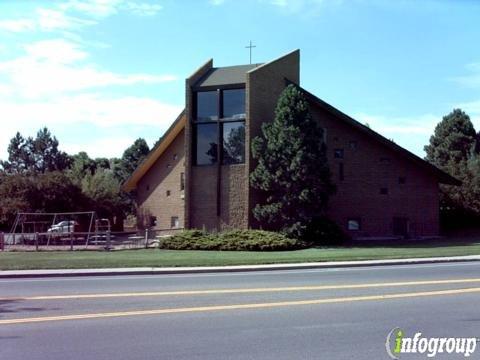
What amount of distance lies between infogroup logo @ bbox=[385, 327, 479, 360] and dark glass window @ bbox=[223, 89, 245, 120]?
26986 millimetres

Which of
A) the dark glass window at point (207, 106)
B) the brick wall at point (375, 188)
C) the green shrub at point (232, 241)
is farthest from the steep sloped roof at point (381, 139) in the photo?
the green shrub at point (232, 241)

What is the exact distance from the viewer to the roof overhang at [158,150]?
38453mm

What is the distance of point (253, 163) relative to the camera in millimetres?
33750

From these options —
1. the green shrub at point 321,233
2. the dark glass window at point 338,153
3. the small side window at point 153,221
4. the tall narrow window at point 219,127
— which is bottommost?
the green shrub at point 321,233

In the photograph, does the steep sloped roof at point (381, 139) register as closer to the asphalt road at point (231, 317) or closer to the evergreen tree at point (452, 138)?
the asphalt road at point (231, 317)

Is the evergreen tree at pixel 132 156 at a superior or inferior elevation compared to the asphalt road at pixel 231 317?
superior

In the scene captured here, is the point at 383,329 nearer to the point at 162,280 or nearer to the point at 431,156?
the point at 162,280

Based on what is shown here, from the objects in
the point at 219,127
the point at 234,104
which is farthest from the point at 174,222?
the point at 234,104

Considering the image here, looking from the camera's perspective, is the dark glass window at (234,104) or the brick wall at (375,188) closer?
the dark glass window at (234,104)

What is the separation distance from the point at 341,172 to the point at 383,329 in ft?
93.0

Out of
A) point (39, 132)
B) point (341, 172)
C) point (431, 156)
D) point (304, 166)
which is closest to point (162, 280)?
point (304, 166)

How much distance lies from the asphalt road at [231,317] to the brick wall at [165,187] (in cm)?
2516

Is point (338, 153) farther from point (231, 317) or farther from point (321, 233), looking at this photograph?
point (231, 317)

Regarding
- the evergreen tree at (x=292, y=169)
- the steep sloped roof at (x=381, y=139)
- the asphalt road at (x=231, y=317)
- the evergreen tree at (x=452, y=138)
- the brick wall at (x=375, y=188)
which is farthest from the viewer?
the evergreen tree at (x=452, y=138)
